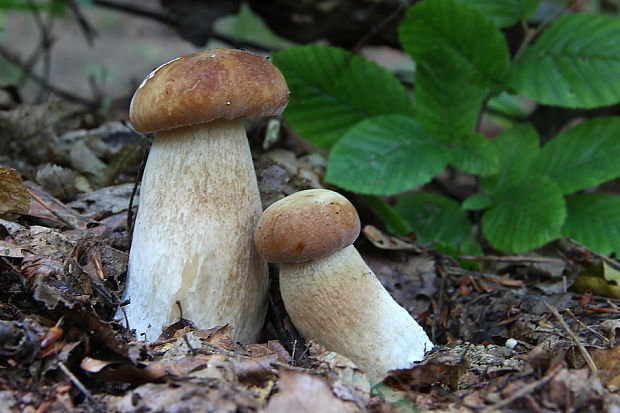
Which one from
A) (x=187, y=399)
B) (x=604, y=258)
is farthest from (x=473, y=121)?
(x=187, y=399)

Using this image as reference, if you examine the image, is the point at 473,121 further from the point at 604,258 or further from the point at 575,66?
the point at 604,258

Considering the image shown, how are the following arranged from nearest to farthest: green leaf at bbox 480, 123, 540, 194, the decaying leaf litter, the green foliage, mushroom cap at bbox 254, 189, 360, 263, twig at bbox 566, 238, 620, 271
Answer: the decaying leaf litter → mushroom cap at bbox 254, 189, 360, 263 → twig at bbox 566, 238, 620, 271 → green leaf at bbox 480, 123, 540, 194 → the green foliage

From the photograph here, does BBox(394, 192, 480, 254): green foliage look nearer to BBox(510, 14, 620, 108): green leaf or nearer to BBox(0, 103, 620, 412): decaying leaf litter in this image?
BBox(0, 103, 620, 412): decaying leaf litter

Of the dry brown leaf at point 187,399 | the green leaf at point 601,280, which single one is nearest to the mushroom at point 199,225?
the dry brown leaf at point 187,399

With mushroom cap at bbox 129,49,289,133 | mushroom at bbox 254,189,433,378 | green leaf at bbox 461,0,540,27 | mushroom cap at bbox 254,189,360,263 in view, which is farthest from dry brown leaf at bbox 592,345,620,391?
green leaf at bbox 461,0,540,27

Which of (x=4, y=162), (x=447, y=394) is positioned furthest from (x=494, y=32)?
(x=4, y=162)

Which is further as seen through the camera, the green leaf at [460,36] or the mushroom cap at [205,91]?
the green leaf at [460,36]

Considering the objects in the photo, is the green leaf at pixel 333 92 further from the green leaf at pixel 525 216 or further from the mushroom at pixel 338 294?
the mushroom at pixel 338 294
